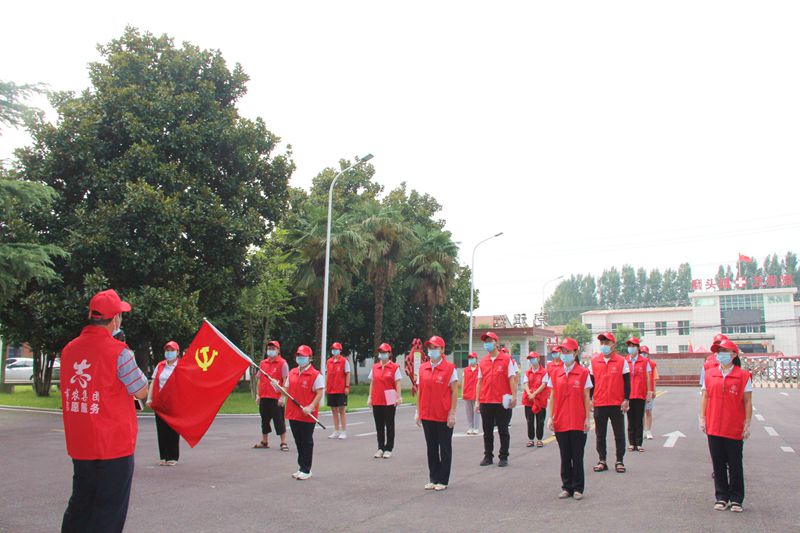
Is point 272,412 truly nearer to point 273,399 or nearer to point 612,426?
point 273,399

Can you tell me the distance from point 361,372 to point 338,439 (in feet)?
142

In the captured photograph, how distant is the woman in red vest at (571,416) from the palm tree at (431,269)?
101 ft

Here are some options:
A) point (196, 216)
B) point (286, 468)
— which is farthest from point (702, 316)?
point (286, 468)

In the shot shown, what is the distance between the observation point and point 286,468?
10.7m

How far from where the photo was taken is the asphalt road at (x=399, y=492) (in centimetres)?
696

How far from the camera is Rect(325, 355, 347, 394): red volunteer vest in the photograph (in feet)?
49.0

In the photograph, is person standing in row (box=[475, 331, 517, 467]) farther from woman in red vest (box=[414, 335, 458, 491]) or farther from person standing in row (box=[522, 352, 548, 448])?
person standing in row (box=[522, 352, 548, 448])

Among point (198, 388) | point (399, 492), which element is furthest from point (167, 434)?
point (198, 388)

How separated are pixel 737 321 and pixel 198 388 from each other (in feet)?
319

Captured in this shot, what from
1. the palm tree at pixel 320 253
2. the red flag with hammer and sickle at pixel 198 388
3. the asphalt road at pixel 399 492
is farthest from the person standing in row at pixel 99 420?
the palm tree at pixel 320 253

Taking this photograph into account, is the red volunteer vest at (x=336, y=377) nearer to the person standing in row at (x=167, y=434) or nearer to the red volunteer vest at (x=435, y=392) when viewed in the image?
the person standing in row at (x=167, y=434)

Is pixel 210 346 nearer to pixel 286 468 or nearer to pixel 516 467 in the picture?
pixel 286 468

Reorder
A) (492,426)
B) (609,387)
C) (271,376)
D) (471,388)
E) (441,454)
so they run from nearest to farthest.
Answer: (441,454), (609,387), (492,426), (271,376), (471,388)

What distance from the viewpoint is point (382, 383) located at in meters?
12.6
